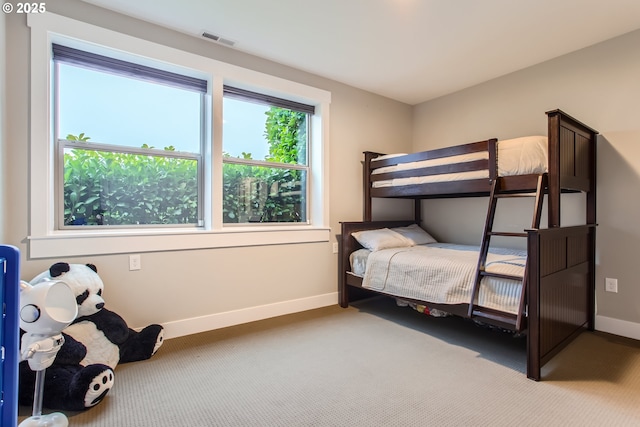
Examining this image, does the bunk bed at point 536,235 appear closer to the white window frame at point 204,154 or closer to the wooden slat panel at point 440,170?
the wooden slat panel at point 440,170

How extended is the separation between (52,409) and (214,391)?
77 centimetres

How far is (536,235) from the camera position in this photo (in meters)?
1.93

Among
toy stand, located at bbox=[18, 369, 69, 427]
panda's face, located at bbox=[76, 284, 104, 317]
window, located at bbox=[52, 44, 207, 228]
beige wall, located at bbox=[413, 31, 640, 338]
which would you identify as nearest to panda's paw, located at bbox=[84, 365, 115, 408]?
toy stand, located at bbox=[18, 369, 69, 427]

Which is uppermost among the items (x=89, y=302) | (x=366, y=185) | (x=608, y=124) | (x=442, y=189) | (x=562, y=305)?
(x=608, y=124)

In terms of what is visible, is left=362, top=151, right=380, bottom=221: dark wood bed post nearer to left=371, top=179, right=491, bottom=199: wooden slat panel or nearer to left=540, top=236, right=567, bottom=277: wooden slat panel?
left=371, top=179, right=491, bottom=199: wooden slat panel

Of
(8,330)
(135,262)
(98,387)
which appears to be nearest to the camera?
(8,330)

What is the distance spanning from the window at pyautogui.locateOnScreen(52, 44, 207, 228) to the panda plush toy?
55 cm

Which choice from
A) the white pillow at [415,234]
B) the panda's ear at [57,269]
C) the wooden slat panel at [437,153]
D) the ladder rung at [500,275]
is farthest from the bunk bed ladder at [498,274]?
the panda's ear at [57,269]

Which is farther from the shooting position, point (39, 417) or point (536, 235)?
point (536, 235)

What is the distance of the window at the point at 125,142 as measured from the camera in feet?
7.59

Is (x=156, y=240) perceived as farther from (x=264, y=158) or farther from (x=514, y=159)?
(x=514, y=159)

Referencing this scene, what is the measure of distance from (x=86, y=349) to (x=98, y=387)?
13.5 inches

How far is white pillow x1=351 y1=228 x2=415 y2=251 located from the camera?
3.22 meters

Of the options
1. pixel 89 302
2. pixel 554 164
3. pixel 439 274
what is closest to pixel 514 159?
pixel 554 164
